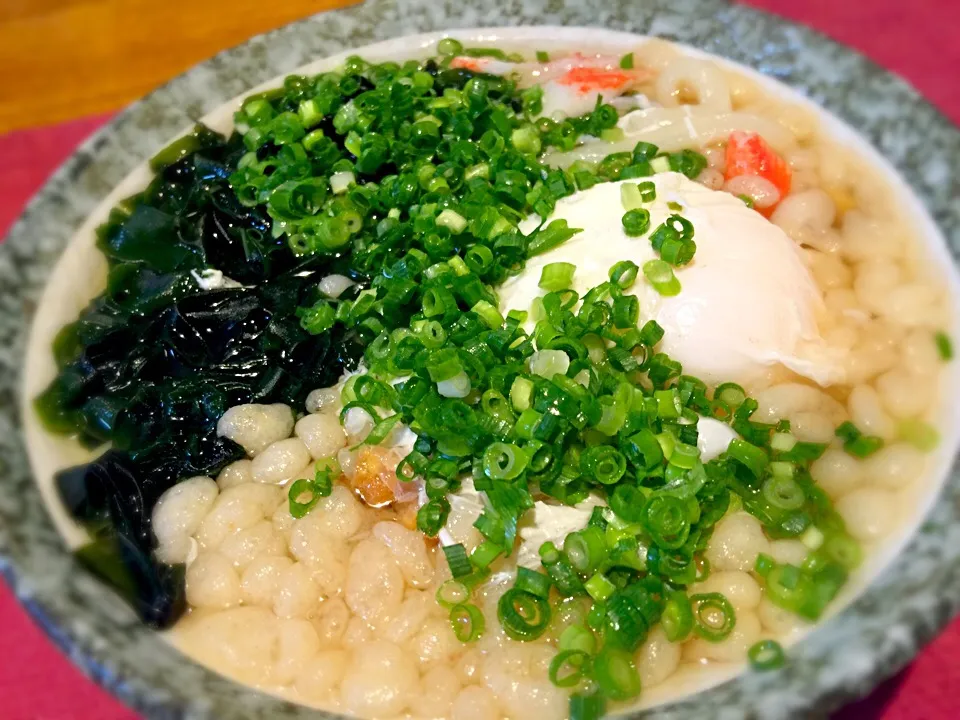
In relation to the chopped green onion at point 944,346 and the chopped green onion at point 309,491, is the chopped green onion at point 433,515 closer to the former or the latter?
the chopped green onion at point 309,491

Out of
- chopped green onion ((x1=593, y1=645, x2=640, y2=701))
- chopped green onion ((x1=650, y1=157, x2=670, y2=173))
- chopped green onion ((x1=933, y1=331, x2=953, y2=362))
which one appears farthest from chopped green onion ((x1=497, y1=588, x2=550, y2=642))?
chopped green onion ((x1=650, y1=157, x2=670, y2=173))

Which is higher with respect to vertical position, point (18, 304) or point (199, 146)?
point (199, 146)

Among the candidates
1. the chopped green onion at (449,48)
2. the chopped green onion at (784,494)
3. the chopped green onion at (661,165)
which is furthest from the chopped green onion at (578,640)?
the chopped green onion at (449,48)

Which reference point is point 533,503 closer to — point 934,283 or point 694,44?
point 934,283

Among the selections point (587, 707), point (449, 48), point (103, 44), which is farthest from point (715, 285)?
point (103, 44)

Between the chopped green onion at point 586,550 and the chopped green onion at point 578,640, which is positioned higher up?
the chopped green onion at point 586,550

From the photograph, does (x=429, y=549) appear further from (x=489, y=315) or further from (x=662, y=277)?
(x=662, y=277)

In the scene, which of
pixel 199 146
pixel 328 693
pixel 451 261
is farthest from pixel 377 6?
pixel 328 693
